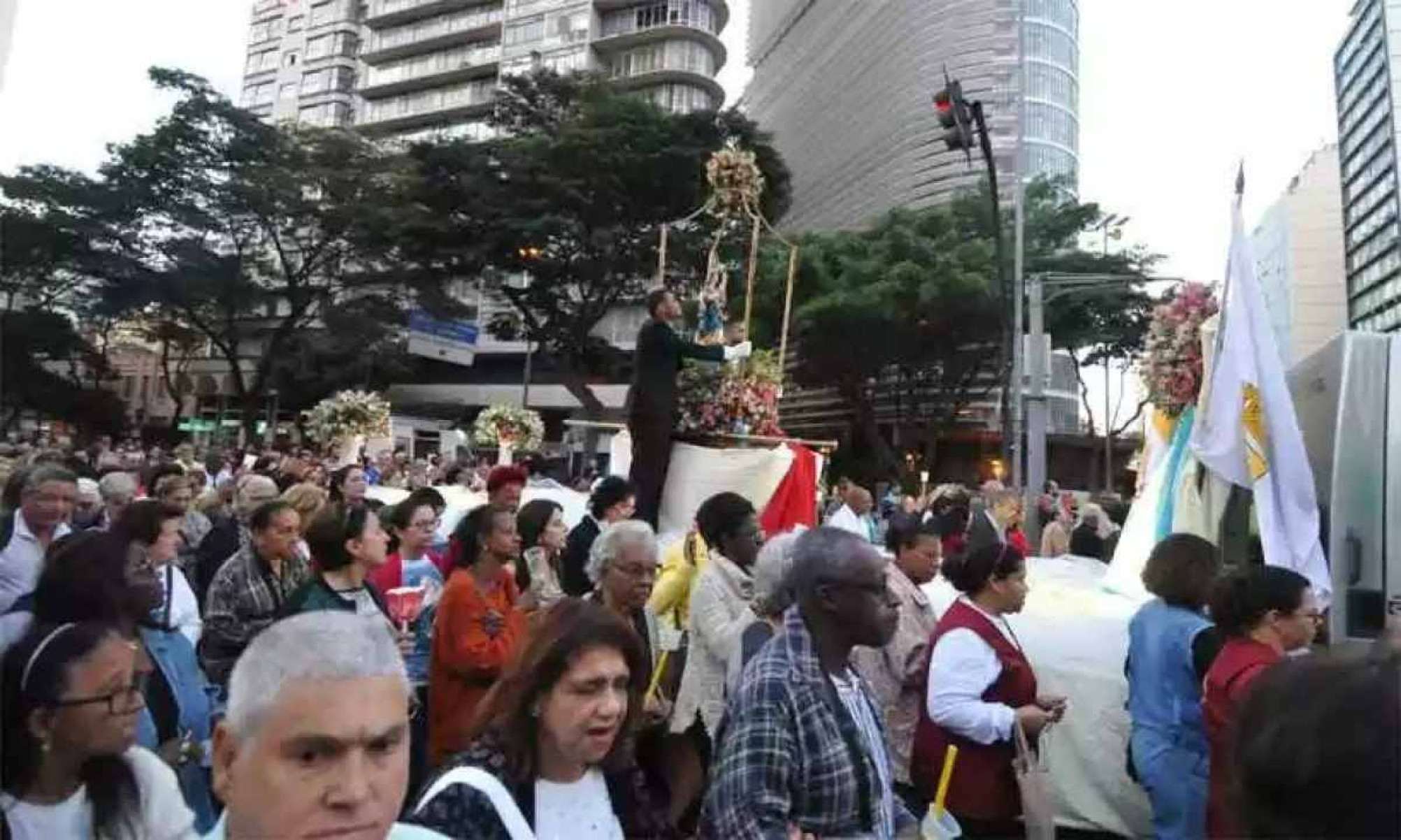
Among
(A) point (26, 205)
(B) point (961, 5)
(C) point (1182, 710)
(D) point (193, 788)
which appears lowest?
(D) point (193, 788)

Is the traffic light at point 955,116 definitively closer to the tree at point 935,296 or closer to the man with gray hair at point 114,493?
the man with gray hair at point 114,493

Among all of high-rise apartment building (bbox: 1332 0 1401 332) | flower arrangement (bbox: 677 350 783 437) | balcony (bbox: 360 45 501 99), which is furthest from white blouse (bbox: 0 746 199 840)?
balcony (bbox: 360 45 501 99)

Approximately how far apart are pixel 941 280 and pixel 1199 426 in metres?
19.8

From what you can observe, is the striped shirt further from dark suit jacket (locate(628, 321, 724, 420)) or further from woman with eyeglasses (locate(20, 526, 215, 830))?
dark suit jacket (locate(628, 321, 724, 420))

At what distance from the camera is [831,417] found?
36281 millimetres

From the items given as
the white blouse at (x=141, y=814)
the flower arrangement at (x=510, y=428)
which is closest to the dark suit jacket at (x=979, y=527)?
the white blouse at (x=141, y=814)

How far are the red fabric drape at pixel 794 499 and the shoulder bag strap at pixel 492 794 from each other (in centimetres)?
515

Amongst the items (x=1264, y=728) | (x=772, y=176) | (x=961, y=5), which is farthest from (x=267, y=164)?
(x=1264, y=728)

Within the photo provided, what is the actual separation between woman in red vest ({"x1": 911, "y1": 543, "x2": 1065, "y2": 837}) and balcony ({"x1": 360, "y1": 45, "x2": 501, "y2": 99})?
5737cm

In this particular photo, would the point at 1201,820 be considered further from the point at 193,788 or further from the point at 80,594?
the point at 80,594

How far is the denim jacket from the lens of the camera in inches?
129

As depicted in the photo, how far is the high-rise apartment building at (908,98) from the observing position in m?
31.2

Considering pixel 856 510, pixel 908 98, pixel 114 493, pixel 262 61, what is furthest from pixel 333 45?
pixel 114 493

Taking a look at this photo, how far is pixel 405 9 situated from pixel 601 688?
64.4m
